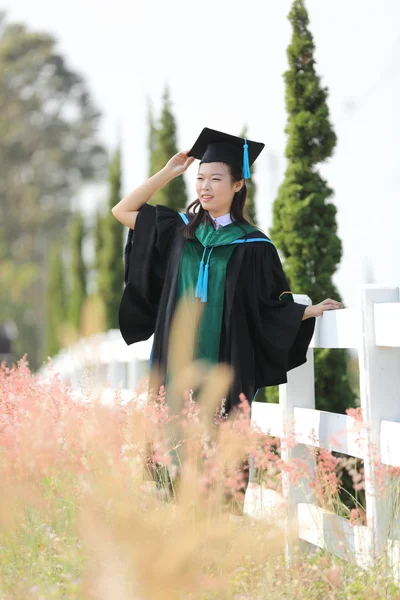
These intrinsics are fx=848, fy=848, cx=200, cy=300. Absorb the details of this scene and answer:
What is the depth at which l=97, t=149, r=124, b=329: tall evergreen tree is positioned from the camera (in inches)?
604

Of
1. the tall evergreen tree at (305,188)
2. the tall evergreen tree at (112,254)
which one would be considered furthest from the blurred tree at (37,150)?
the tall evergreen tree at (305,188)

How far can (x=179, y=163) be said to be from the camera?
4168mm

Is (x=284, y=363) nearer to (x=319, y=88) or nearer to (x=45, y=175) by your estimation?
(x=319, y=88)

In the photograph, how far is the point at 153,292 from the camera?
4.16 m

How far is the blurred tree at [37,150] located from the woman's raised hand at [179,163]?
27.0 meters

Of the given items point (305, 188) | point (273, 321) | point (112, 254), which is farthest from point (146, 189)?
point (112, 254)

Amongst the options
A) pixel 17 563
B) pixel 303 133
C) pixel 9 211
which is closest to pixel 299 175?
pixel 303 133

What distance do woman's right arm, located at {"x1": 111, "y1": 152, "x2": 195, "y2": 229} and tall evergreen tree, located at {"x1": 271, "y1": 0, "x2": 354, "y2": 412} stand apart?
2092mm

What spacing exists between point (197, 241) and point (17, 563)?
167 centimetres

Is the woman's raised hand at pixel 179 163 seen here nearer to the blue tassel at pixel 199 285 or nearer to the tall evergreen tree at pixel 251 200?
the blue tassel at pixel 199 285

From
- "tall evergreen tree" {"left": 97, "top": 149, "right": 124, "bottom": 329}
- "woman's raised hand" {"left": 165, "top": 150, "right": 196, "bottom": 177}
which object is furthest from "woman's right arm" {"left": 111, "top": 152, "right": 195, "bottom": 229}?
"tall evergreen tree" {"left": 97, "top": 149, "right": 124, "bottom": 329}

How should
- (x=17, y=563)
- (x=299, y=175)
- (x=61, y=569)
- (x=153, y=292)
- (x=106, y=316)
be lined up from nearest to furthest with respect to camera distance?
(x=17, y=563) < (x=61, y=569) < (x=153, y=292) < (x=299, y=175) < (x=106, y=316)

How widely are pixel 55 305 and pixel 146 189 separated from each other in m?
18.5

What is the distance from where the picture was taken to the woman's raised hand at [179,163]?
414 cm
